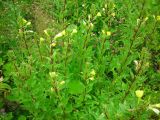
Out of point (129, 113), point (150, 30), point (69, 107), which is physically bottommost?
point (69, 107)

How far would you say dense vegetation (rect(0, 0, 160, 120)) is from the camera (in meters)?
2.67

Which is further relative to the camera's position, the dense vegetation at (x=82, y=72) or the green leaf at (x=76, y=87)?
the green leaf at (x=76, y=87)

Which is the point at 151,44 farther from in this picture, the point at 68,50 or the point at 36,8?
the point at 36,8

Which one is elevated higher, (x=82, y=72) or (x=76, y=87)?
(x=82, y=72)

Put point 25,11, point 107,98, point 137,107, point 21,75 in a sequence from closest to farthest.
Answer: point 137,107
point 21,75
point 107,98
point 25,11

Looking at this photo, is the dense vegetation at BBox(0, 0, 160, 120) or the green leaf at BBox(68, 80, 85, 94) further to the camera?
the green leaf at BBox(68, 80, 85, 94)

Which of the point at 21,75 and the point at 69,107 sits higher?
the point at 21,75

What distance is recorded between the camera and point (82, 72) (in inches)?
116

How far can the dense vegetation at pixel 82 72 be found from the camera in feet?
8.77

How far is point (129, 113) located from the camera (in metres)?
2.37

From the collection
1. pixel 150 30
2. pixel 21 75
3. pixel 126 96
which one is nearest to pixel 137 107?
pixel 126 96

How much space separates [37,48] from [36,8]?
171 centimetres

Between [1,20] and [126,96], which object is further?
[1,20]

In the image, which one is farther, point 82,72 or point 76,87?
point 76,87
